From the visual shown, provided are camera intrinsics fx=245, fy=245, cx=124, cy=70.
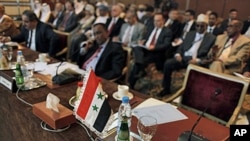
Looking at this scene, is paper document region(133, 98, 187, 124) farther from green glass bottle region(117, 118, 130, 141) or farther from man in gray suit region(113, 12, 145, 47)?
man in gray suit region(113, 12, 145, 47)

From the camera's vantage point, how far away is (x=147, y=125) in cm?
113

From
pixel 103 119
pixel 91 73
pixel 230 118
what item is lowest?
pixel 230 118

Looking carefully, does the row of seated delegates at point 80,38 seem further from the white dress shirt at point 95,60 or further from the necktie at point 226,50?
the necktie at point 226,50

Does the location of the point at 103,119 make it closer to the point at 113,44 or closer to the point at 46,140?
the point at 46,140

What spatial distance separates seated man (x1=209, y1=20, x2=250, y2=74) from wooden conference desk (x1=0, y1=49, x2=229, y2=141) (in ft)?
5.81

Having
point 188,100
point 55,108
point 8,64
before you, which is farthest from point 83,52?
point 55,108

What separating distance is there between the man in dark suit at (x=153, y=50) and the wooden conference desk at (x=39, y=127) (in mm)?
2003

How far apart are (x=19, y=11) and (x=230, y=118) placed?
5.32 meters

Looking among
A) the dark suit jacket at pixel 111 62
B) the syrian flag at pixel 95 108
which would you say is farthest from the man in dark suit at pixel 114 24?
the syrian flag at pixel 95 108

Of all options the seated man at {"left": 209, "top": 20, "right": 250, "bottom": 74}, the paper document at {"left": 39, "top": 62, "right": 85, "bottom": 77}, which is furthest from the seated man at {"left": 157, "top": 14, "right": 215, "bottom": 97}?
the paper document at {"left": 39, "top": 62, "right": 85, "bottom": 77}

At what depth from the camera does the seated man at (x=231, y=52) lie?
9.97 feet

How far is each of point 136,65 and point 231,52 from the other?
131 cm

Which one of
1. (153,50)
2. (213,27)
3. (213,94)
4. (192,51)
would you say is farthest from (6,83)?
(213,27)

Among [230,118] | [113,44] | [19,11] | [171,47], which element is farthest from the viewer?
[19,11]
